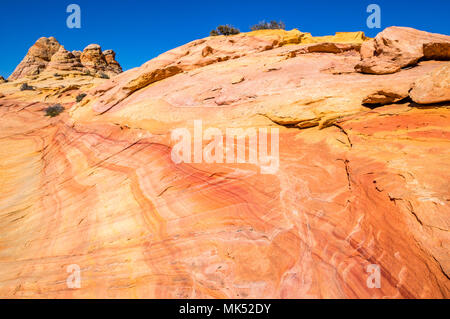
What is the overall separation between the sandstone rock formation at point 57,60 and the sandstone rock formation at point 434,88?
41.0 meters

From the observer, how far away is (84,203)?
539cm

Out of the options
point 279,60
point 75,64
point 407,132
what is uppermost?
point 75,64

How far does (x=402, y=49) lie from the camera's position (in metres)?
5.80

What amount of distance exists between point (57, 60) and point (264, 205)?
44.6 metres

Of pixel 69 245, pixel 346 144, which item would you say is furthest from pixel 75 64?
pixel 346 144

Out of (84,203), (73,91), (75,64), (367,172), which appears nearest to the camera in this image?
(367,172)

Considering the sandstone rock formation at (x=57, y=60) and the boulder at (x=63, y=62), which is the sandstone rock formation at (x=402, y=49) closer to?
the sandstone rock formation at (x=57, y=60)

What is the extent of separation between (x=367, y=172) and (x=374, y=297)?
1.76m

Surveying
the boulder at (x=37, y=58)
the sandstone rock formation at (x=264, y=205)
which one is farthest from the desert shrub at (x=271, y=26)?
the boulder at (x=37, y=58)

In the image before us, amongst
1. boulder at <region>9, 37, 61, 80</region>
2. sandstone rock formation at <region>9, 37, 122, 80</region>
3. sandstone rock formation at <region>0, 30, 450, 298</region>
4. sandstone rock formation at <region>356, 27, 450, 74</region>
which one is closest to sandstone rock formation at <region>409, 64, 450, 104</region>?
sandstone rock formation at <region>0, 30, 450, 298</region>

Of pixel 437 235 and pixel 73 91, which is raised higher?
pixel 73 91

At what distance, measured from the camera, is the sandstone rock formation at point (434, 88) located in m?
3.51

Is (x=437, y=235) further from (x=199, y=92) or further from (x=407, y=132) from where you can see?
(x=199, y=92)

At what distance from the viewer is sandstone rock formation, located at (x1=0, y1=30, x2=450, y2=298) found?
2.97 metres
